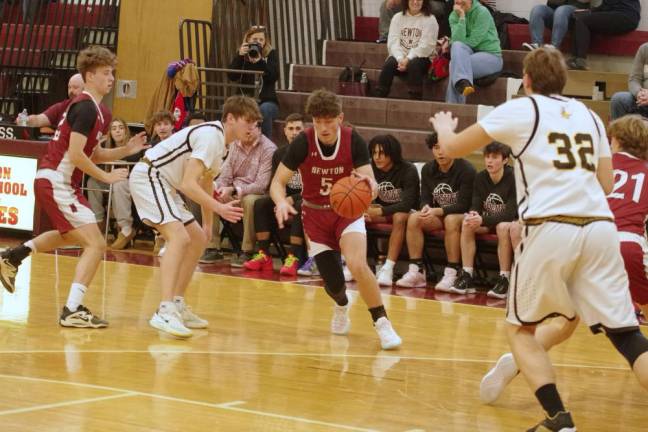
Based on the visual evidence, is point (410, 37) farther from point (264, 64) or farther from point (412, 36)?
point (264, 64)

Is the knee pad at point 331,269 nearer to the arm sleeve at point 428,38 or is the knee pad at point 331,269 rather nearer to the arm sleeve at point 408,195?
the arm sleeve at point 408,195

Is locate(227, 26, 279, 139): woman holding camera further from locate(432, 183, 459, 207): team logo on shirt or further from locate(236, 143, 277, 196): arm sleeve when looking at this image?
locate(432, 183, 459, 207): team logo on shirt

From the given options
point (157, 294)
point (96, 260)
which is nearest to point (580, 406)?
point (96, 260)

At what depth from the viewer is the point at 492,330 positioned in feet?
25.8

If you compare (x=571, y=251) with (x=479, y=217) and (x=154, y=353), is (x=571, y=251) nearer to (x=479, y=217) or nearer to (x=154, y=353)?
(x=154, y=353)

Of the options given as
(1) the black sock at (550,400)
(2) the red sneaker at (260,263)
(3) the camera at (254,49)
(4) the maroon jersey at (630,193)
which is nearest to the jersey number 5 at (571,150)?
(1) the black sock at (550,400)

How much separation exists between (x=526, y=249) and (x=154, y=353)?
8.58ft

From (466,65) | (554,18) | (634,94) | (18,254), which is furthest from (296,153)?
(554,18)

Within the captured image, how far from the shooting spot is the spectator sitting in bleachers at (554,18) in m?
12.6

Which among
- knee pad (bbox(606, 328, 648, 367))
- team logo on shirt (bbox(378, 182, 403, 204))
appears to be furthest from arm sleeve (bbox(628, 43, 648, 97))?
knee pad (bbox(606, 328, 648, 367))

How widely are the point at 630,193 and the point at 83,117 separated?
345 centimetres

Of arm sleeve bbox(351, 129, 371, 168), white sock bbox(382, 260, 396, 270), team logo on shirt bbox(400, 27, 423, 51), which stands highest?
team logo on shirt bbox(400, 27, 423, 51)

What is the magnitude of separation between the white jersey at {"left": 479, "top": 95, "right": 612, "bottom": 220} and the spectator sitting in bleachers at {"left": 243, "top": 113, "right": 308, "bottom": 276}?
5913mm

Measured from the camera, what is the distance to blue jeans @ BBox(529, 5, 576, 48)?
41.2 feet
